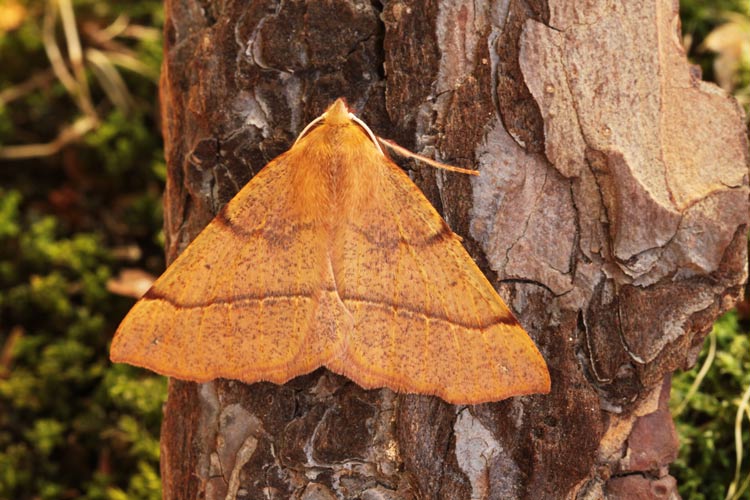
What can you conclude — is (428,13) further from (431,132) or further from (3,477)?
(3,477)

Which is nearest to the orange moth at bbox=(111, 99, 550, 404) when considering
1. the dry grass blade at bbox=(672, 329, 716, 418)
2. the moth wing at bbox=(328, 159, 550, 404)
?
the moth wing at bbox=(328, 159, 550, 404)

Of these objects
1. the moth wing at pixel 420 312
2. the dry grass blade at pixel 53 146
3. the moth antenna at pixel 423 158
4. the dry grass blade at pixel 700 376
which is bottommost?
the dry grass blade at pixel 700 376

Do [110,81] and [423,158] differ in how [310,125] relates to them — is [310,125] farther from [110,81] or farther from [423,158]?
[110,81]

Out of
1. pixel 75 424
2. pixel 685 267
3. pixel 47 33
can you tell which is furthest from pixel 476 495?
pixel 47 33

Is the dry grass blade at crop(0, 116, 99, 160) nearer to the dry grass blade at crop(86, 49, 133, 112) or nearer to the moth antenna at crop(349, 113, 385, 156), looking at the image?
the dry grass blade at crop(86, 49, 133, 112)

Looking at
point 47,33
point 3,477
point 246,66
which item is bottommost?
point 3,477

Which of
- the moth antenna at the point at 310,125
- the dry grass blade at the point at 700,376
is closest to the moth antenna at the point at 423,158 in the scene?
the moth antenna at the point at 310,125

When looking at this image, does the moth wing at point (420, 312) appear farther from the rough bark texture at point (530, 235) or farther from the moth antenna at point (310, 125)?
the moth antenna at point (310, 125)
